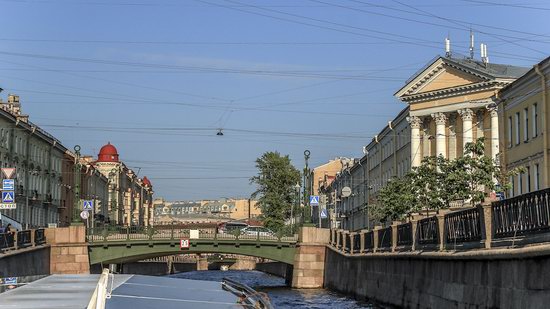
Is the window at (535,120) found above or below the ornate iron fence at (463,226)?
above

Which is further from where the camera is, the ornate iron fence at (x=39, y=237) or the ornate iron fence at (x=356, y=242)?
the ornate iron fence at (x=39, y=237)

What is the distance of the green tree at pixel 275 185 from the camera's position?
92625mm

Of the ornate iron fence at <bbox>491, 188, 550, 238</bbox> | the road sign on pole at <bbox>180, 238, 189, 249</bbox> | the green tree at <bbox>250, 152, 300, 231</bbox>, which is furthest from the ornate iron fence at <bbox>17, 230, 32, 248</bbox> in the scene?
the green tree at <bbox>250, 152, 300, 231</bbox>

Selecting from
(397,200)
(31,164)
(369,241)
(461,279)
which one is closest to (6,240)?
(369,241)

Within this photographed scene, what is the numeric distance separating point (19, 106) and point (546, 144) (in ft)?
176

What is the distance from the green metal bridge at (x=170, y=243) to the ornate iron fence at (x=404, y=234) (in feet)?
74.0

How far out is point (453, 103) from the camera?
56.3 meters

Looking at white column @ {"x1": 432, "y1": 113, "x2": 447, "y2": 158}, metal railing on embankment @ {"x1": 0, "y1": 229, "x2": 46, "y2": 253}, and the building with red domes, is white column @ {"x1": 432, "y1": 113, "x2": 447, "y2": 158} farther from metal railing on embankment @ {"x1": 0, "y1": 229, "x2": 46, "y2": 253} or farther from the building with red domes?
the building with red domes

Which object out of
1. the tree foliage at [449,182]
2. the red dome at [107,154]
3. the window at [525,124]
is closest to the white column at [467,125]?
the window at [525,124]

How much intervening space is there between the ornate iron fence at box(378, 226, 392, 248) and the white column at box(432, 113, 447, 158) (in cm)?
2367

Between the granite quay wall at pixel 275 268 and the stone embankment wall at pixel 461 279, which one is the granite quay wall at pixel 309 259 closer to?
the stone embankment wall at pixel 461 279

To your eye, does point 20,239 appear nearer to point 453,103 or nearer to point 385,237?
point 385,237

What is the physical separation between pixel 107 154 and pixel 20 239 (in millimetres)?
76278

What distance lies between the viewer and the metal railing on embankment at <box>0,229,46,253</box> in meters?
36.5
